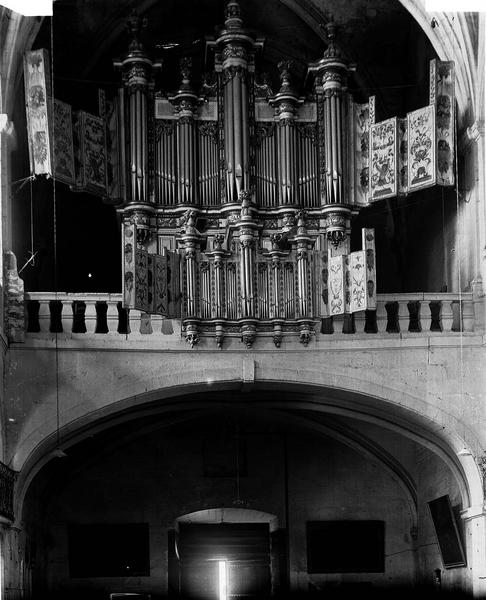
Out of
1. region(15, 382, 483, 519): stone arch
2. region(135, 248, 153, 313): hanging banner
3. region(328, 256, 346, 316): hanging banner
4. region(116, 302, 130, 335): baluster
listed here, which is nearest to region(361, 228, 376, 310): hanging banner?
region(328, 256, 346, 316): hanging banner

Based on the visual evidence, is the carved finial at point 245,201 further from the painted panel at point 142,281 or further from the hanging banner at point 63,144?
the hanging banner at point 63,144

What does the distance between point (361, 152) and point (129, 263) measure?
3839 millimetres

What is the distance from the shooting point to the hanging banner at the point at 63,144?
656 inches

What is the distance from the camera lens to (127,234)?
1634 cm

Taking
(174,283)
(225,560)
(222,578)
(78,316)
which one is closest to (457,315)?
(174,283)

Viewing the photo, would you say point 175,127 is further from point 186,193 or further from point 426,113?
point 426,113

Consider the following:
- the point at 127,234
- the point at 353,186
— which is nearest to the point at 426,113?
the point at 353,186

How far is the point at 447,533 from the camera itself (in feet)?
59.5

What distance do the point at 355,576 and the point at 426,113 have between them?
7.66 metres

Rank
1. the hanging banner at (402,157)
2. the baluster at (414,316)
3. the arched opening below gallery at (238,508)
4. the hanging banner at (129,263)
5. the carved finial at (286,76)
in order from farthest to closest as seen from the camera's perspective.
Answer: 1. the arched opening below gallery at (238,508)
2. the carved finial at (286,76)
3. the hanging banner at (402,157)
4. the baluster at (414,316)
5. the hanging banner at (129,263)

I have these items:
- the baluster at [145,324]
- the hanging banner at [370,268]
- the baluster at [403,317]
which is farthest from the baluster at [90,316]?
the baluster at [403,317]

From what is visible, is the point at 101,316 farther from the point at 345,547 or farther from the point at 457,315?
the point at 345,547

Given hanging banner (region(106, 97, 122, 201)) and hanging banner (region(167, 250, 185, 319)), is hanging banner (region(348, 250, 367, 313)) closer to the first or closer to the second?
hanging banner (region(167, 250, 185, 319))

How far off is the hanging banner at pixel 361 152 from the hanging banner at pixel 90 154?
3.51m
